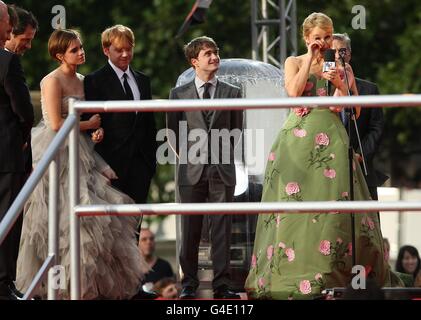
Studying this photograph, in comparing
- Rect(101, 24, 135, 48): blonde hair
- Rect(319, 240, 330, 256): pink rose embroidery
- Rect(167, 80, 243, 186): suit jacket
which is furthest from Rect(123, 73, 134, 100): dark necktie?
Rect(319, 240, 330, 256): pink rose embroidery

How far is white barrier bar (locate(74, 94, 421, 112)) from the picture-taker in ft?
19.9

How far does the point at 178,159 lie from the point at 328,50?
3.82ft

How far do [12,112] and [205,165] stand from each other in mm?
1202

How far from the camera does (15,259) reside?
718cm

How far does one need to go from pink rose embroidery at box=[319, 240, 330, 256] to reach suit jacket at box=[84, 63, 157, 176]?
1.15m

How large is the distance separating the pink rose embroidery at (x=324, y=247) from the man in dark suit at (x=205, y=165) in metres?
0.53

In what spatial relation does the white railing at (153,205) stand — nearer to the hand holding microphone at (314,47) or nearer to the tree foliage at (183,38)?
the hand holding microphone at (314,47)

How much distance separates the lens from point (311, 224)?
776cm

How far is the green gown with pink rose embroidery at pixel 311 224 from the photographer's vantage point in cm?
766

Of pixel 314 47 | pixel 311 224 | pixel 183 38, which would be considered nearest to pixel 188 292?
pixel 311 224

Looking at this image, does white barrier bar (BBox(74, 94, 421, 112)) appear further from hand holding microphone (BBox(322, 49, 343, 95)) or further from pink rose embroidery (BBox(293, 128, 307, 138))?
pink rose embroidery (BBox(293, 128, 307, 138))
